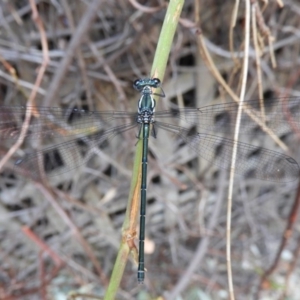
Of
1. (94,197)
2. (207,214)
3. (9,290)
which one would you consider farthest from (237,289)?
(9,290)

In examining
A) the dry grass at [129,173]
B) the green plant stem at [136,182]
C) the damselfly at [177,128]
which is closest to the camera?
the green plant stem at [136,182]

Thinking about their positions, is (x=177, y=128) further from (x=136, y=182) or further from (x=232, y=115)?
(x=136, y=182)

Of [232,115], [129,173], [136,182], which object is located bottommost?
[129,173]

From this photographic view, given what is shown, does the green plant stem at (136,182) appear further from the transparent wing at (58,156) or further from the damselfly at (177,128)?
the transparent wing at (58,156)

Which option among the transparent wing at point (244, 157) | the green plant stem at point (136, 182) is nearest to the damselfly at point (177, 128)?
the transparent wing at point (244, 157)

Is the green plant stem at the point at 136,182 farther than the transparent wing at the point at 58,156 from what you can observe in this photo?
No

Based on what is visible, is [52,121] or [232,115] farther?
[52,121]

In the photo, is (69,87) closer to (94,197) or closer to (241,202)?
(94,197)

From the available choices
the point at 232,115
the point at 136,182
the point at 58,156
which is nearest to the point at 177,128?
the point at 232,115

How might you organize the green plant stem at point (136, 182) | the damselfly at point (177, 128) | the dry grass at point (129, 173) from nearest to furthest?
the green plant stem at point (136, 182) < the damselfly at point (177, 128) < the dry grass at point (129, 173)
